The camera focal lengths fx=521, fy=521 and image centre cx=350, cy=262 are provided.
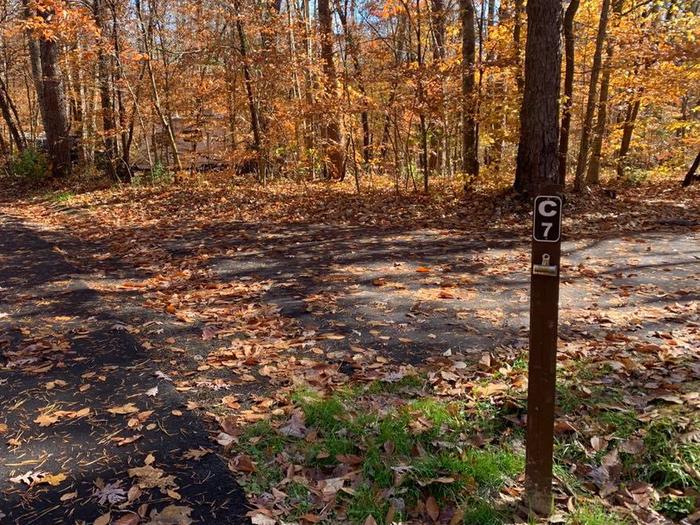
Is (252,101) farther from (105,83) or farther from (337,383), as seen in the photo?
(337,383)

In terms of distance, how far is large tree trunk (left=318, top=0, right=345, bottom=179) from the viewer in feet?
44.5

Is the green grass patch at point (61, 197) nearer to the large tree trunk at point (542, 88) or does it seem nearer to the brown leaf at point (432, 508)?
the large tree trunk at point (542, 88)

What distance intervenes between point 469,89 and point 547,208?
10.8 m

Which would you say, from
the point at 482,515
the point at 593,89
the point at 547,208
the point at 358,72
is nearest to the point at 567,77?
the point at 593,89

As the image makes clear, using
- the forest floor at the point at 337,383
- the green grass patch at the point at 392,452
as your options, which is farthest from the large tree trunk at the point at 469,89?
the green grass patch at the point at 392,452

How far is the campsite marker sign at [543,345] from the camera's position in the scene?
Result: 2336 mm

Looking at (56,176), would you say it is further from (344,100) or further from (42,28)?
(344,100)

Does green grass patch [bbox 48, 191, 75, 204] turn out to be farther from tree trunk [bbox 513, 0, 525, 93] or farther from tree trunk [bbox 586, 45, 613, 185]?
tree trunk [bbox 586, 45, 613, 185]

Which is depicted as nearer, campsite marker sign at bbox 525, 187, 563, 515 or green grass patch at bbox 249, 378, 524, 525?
campsite marker sign at bbox 525, 187, 563, 515

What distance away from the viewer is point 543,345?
2.50 meters

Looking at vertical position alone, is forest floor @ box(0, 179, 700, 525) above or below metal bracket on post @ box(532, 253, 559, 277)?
below

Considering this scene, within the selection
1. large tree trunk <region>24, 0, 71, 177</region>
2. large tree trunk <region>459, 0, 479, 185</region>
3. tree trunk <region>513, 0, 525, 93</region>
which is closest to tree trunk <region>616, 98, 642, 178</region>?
tree trunk <region>513, 0, 525, 93</region>

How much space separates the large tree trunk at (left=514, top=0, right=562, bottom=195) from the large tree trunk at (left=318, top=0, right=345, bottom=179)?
539 centimetres

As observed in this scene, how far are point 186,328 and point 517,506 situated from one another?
364cm
